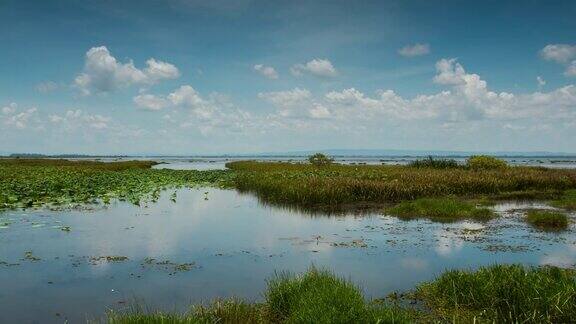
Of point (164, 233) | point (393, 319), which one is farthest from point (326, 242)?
point (393, 319)

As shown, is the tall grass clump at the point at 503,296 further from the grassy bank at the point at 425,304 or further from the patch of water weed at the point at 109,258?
the patch of water weed at the point at 109,258

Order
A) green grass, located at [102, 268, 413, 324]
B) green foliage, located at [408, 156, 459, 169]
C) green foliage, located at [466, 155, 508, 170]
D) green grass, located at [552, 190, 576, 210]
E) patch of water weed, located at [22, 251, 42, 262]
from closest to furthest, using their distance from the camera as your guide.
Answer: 1. green grass, located at [102, 268, 413, 324]
2. patch of water weed, located at [22, 251, 42, 262]
3. green grass, located at [552, 190, 576, 210]
4. green foliage, located at [466, 155, 508, 170]
5. green foliage, located at [408, 156, 459, 169]

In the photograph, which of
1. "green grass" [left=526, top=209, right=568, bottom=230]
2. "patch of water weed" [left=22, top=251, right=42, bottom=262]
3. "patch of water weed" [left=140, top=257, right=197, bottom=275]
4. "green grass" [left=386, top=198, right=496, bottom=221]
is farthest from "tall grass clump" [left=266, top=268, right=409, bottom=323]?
"green grass" [left=386, top=198, right=496, bottom=221]

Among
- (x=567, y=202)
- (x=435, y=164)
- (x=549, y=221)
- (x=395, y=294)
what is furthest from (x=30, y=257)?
(x=435, y=164)

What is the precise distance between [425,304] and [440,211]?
1455 centimetres

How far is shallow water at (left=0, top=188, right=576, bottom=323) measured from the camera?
1125 cm

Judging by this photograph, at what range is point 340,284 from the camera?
954cm

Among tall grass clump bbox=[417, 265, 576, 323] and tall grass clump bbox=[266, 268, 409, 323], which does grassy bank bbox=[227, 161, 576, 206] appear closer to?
tall grass clump bbox=[417, 265, 576, 323]

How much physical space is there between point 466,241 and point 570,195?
1835 cm

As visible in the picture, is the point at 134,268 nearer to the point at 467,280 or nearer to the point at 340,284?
the point at 340,284

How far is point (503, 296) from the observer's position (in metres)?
9.61

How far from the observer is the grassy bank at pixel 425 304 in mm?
8211

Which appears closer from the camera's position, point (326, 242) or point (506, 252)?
point (506, 252)

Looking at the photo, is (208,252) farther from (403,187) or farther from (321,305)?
(403,187)
